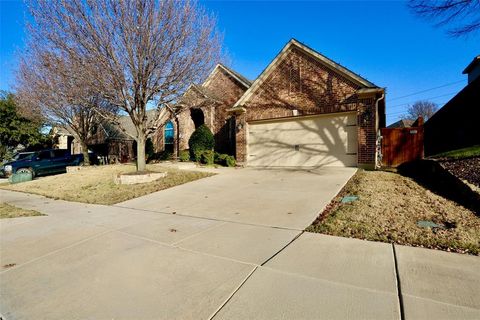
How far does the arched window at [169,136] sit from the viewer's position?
65.1 feet

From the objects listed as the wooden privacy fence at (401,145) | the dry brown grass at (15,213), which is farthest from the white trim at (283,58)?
the dry brown grass at (15,213)

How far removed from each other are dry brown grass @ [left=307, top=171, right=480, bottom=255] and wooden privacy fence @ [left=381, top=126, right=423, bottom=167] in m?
5.54

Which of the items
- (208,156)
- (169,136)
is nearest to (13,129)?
(169,136)

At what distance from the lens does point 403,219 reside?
426 cm

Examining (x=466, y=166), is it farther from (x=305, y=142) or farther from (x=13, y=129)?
(x=13, y=129)

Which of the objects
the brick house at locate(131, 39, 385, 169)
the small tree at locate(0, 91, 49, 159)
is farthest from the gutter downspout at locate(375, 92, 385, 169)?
the small tree at locate(0, 91, 49, 159)

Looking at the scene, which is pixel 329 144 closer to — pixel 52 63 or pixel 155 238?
pixel 155 238

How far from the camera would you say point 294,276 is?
8.87 ft

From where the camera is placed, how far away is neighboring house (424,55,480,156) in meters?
13.2

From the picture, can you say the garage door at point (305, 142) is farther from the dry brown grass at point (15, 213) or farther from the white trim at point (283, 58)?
the dry brown grass at point (15, 213)

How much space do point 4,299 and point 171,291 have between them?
1.66m

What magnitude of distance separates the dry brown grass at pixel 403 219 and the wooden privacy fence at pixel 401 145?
5.54 metres

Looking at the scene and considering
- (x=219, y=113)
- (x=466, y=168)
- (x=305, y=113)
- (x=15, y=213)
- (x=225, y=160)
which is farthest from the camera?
(x=219, y=113)

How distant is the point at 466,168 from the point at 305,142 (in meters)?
6.25
